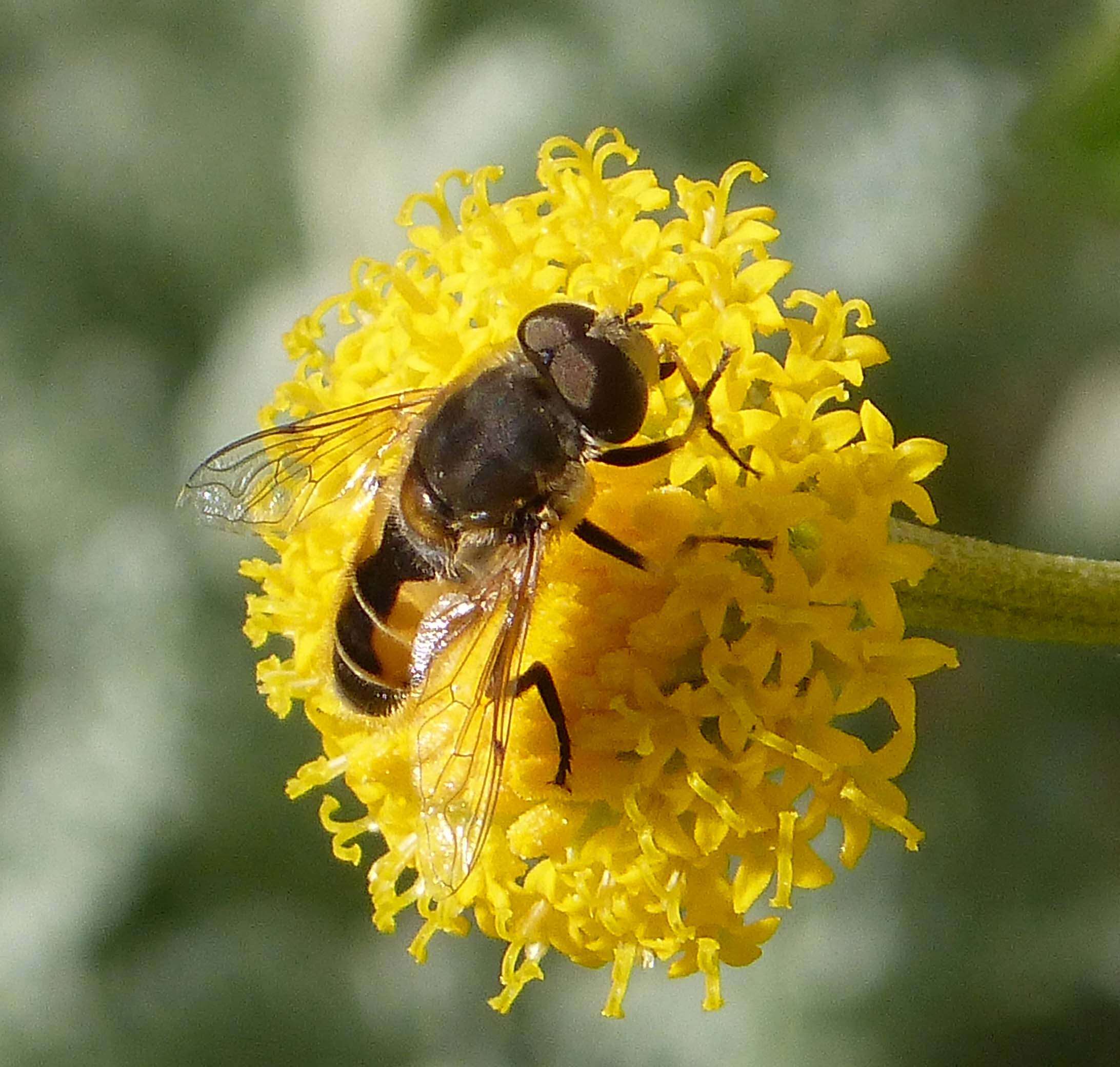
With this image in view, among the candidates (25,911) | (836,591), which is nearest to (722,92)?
(836,591)

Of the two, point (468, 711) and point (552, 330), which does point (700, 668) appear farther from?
point (552, 330)

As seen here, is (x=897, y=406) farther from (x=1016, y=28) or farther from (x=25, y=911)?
(x=25, y=911)

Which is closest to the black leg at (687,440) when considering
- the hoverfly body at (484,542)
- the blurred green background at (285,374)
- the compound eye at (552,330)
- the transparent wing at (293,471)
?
the hoverfly body at (484,542)

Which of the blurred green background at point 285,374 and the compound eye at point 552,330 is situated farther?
the blurred green background at point 285,374

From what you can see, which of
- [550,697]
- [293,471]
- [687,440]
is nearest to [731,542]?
[687,440]

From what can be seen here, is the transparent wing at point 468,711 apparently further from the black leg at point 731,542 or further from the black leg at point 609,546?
the black leg at point 731,542

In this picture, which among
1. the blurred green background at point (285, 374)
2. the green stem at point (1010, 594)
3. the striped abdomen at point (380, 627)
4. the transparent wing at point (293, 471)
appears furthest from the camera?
the blurred green background at point (285, 374)
